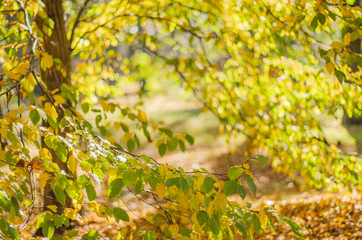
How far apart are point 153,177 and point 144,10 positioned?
10.4ft

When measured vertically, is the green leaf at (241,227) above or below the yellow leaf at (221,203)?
below

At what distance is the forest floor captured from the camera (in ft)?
16.2

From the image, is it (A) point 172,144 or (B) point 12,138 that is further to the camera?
(A) point 172,144

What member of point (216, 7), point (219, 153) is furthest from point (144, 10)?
point (219, 153)

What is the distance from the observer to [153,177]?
6.25 feet

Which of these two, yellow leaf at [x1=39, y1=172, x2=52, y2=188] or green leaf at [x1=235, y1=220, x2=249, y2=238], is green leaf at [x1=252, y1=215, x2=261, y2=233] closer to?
green leaf at [x1=235, y1=220, x2=249, y2=238]

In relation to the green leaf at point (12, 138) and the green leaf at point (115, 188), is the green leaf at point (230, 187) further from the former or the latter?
the green leaf at point (12, 138)

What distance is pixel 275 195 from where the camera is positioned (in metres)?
7.80

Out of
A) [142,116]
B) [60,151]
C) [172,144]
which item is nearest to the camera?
[60,151]

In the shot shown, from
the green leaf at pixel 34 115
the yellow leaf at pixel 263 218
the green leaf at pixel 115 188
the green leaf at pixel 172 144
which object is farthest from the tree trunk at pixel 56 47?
the yellow leaf at pixel 263 218

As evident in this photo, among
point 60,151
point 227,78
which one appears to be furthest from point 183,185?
point 227,78

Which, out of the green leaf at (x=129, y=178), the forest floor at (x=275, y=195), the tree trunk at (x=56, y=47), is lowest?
the forest floor at (x=275, y=195)

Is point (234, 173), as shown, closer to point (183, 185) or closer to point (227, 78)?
point (183, 185)

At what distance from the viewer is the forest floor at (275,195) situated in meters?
4.94
